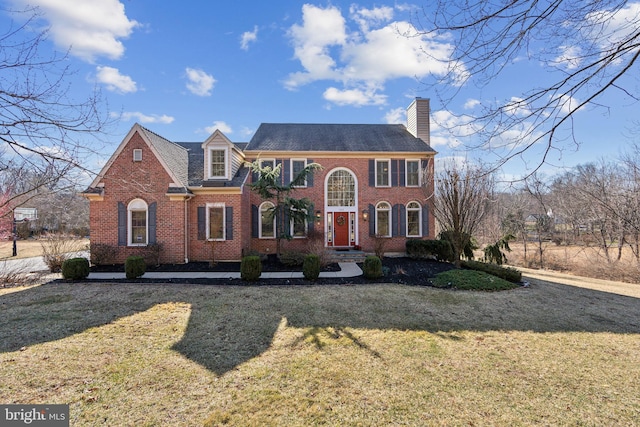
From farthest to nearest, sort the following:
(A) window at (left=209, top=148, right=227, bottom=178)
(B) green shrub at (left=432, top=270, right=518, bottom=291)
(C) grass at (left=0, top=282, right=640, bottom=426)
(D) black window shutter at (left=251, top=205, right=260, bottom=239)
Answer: (D) black window shutter at (left=251, top=205, right=260, bottom=239)
(A) window at (left=209, top=148, right=227, bottom=178)
(B) green shrub at (left=432, top=270, right=518, bottom=291)
(C) grass at (left=0, top=282, right=640, bottom=426)

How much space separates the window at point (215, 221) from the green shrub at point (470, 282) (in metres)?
9.63

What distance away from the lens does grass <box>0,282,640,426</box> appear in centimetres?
312

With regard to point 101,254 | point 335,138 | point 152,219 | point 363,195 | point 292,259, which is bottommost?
point 292,259

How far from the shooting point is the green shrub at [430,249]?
13.6 meters

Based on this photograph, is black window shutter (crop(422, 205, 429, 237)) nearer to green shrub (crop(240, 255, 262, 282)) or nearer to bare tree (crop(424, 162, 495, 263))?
bare tree (crop(424, 162, 495, 263))

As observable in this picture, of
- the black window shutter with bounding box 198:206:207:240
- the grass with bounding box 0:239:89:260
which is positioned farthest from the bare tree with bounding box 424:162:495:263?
the grass with bounding box 0:239:89:260

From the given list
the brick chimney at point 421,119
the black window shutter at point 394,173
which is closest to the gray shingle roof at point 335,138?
→ the brick chimney at point 421,119

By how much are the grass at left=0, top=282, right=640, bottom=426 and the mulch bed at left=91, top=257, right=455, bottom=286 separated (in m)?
1.81

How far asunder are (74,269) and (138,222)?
3.27m

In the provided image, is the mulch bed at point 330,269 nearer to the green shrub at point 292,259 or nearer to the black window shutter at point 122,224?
the green shrub at point 292,259

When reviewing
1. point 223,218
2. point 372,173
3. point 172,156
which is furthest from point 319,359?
point 172,156

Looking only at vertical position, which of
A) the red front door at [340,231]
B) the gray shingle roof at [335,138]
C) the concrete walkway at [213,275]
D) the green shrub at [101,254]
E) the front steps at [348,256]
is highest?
the gray shingle roof at [335,138]

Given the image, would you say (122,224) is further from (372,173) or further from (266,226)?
(372,173)

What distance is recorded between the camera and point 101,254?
1183 cm
